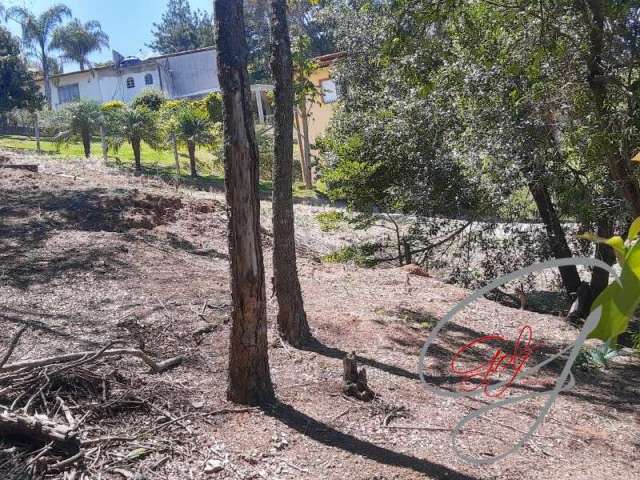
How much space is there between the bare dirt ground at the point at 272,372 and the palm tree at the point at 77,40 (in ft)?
142

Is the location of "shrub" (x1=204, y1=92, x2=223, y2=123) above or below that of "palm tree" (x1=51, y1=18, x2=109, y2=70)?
below

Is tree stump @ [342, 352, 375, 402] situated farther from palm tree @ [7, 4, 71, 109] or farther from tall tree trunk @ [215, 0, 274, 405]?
palm tree @ [7, 4, 71, 109]

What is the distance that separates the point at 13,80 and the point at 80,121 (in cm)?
609

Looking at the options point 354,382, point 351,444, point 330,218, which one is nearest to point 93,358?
point 351,444

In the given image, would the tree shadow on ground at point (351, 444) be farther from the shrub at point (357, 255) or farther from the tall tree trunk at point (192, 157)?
the tall tree trunk at point (192, 157)

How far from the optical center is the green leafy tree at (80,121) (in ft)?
71.3

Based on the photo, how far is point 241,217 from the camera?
4.46 m

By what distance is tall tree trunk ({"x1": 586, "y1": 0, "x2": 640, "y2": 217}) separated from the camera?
6.44 metres

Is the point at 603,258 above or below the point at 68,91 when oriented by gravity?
below

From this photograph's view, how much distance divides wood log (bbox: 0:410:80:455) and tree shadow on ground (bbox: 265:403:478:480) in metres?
1.48

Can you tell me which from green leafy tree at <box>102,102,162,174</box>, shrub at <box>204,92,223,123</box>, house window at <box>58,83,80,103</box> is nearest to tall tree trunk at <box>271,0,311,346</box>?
green leafy tree at <box>102,102,162,174</box>

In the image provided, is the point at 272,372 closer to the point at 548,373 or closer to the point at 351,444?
the point at 351,444

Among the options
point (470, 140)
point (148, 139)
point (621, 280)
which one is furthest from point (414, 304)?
point (148, 139)

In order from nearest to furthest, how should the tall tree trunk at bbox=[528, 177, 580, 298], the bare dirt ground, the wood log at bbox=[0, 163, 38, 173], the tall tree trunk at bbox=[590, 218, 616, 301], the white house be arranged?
the bare dirt ground → the tall tree trunk at bbox=[590, 218, 616, 301] → the tall tree trunk at bbox=[528, 177, 580, 298] → the wood log at bbox=[0, 163, 38, 173] → the white house
